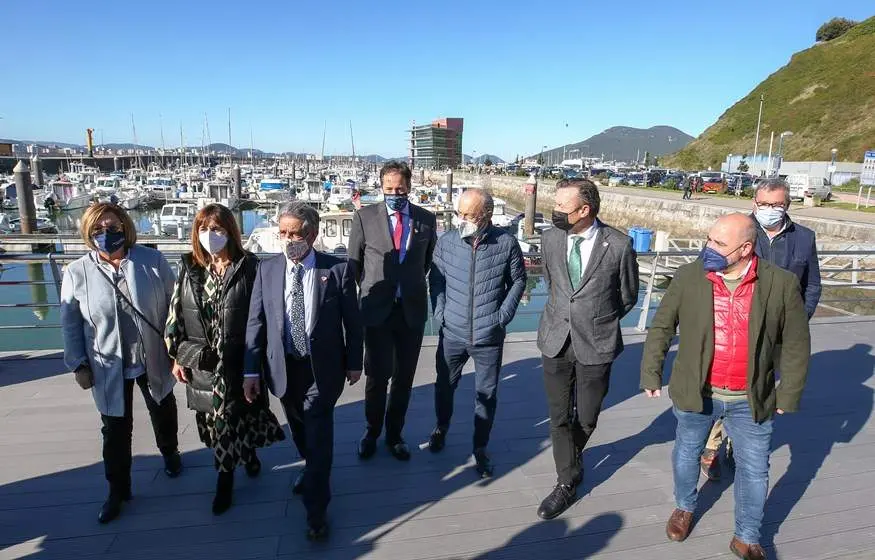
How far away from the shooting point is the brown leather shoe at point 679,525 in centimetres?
238

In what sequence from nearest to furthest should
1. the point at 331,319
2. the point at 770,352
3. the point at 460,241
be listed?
the point at 770,352 → the point at 331,319 → the point at 460,241

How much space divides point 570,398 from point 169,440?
2.28 meters

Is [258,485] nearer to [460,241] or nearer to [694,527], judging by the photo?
[460,241]

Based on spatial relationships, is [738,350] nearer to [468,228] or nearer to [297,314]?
[468,228]

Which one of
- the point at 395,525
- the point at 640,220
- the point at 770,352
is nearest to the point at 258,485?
the point at 395,525

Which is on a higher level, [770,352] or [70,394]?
[770,352]

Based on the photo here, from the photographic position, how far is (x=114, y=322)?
2.45m

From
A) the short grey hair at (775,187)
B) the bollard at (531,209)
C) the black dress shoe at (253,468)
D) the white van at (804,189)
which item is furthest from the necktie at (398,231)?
the white van at (804,189)

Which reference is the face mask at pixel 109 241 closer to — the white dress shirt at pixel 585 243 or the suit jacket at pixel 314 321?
the suit jacket at pixel 314 321

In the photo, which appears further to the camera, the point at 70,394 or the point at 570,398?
the point at 70,394

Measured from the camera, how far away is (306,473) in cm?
238

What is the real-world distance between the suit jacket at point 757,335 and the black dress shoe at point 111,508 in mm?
2800

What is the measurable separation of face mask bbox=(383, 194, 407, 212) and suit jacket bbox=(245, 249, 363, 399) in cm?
68

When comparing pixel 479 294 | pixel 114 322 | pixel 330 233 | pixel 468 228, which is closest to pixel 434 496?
pixel 479 294
